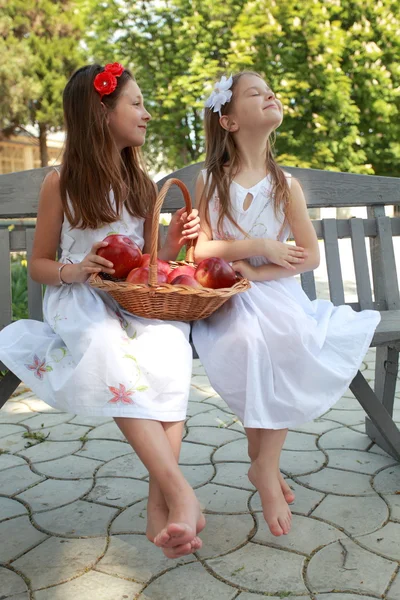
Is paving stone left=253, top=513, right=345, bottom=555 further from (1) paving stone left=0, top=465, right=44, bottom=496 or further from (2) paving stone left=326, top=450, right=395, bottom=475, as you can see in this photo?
(1) paving stone left=0, top=465, right=44, bottom=496

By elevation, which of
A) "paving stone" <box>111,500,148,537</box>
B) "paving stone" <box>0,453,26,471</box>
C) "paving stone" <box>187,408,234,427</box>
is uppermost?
"paving stone" <box>187,408,234,427</box>

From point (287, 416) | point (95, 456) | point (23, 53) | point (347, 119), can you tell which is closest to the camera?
point (287, 416)

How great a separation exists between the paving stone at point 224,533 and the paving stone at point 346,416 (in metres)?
1.17

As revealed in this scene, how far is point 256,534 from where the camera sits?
86.0 inches

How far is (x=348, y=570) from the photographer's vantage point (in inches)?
76.5

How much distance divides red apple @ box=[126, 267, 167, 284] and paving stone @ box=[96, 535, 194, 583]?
875mm

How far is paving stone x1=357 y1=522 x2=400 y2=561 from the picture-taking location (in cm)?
204

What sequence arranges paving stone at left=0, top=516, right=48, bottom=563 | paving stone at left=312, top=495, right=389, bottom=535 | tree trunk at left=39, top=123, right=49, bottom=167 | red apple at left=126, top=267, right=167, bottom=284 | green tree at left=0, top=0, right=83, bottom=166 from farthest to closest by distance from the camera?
tree trunk at left=39, top=123, right=49, bottom=167 → green tree at left=0, top=0, right=83, bottom=166 → paving stone at left=312, top=495, right=389, bottom=535 → paving stone at left=0, top=516, right=48, bottom=563 → red apple at left=126, top=267, right=167, bottom=284

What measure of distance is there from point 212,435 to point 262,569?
125 cm

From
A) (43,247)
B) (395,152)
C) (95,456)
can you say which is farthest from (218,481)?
(395,152)

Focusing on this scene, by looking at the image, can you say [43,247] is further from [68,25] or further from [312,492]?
[68,25]

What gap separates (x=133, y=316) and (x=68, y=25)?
61.7ft

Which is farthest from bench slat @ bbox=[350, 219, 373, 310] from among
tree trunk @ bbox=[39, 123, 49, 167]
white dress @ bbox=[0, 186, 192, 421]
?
tree trunk @ bbox=[39, 123, 49, 167]

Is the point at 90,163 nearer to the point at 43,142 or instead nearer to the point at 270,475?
the point at 270,475
